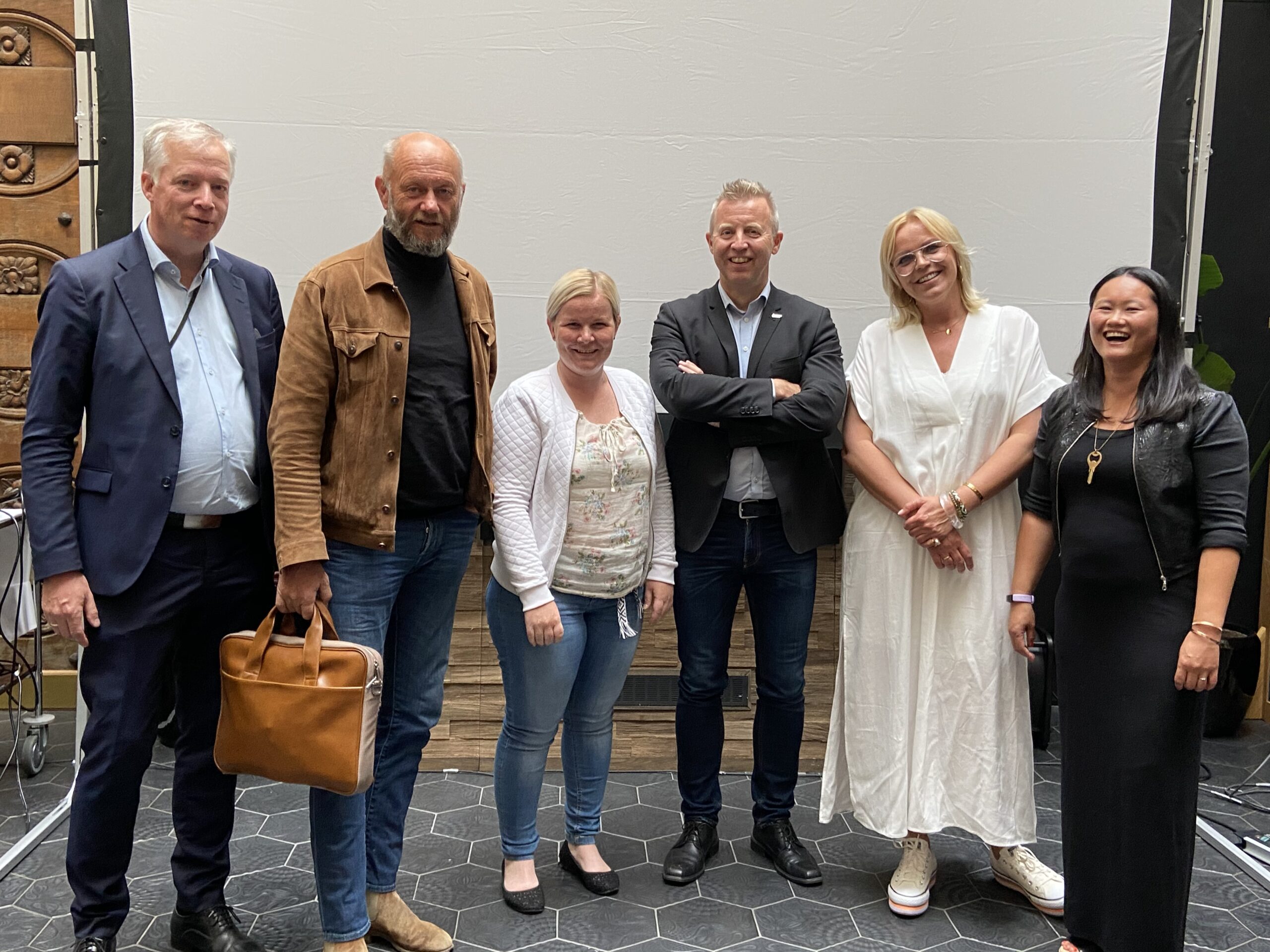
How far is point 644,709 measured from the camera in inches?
135

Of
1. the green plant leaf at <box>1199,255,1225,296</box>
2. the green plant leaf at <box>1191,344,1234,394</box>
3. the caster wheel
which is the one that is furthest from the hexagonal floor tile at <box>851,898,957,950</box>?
the caster wheel

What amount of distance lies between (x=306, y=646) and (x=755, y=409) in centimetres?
109

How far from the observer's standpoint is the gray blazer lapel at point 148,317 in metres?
1.98

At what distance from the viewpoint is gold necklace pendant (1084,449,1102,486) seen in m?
2.03

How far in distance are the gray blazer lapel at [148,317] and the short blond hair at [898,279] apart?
1.54 m

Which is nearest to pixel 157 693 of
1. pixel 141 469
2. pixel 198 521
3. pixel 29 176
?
pixel 198 521

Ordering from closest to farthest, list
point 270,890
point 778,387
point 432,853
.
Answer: point 778,387 < point 270,890 < point 432,853

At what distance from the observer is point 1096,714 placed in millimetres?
2066

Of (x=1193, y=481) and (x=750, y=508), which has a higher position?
(x=1193, y=481)

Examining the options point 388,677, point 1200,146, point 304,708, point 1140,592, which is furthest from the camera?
point 1200,146

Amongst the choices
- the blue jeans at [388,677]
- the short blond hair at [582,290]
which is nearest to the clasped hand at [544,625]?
the blue jeans at [388,677]

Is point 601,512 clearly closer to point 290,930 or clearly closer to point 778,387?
point 778,387

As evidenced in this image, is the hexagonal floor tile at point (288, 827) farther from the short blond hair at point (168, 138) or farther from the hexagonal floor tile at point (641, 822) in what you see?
the short blond hair at point (168, 138)

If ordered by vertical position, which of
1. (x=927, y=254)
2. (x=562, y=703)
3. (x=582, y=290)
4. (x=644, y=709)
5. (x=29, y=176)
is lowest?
(x=644, y=709)
